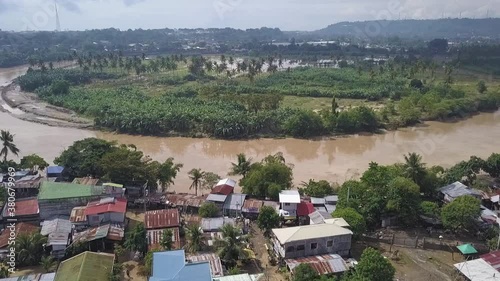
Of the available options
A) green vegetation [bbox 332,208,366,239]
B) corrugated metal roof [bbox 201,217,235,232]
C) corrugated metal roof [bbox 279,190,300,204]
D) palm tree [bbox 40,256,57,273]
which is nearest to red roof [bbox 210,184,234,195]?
corrugated metal roof [bbox 201,217,235,232]

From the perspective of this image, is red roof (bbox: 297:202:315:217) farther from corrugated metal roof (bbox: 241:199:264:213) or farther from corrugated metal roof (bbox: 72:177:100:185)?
corrugated metal roof (bbox: 72:177:100:185)

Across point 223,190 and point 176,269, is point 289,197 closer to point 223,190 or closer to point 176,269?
point 223,190

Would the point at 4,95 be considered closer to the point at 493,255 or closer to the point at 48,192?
the point at 48,192

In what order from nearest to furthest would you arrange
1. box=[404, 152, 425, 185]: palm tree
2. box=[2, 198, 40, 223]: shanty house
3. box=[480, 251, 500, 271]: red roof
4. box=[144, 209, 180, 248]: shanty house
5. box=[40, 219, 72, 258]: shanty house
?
1. box=[480, 251, 500, 271]: red roof
2. box=[40, 219, 72, 258]: shanty house
3. box=[144, 209, 180, 248]: shanty house
4. box=[2, 198, 40, 223]: shanty house
5. box=[404, 152, 425, 185]: palm tree

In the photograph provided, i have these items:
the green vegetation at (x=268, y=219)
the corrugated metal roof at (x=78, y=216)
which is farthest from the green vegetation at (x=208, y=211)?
the corrugated metal roof at (x=78, y=216)

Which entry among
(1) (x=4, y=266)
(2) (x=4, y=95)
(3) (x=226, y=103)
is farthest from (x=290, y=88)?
(1) (x=4, y=266)

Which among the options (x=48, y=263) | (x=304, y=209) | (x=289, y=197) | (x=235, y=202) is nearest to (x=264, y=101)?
(x=235, y=202)

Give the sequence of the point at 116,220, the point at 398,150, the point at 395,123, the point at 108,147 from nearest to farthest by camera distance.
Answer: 1. the point at 116,220
2. the point at 108,147
3. the point at 398,150
4. the point at 395,123

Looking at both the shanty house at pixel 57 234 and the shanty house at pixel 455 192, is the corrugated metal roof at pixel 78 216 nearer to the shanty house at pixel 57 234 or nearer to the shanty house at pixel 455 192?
the shanty house at pixel 57 234
